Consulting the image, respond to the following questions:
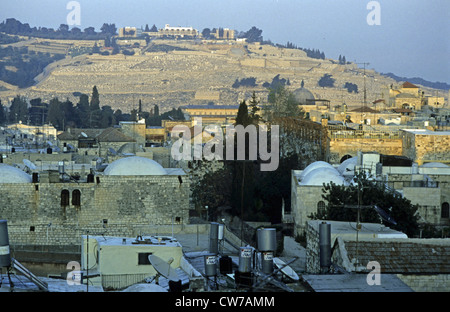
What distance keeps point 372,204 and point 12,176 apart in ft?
18.2

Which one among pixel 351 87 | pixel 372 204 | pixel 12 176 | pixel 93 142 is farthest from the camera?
pixel 351 87

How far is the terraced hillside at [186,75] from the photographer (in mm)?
112250

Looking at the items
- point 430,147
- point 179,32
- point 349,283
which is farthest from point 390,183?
point 179,32

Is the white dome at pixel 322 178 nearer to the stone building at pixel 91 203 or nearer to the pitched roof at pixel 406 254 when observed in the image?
the stone building at pixel 91 203

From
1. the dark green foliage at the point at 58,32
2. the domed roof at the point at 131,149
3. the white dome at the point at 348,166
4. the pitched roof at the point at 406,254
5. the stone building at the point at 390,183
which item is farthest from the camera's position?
the dark green foliage at the point at 58,32

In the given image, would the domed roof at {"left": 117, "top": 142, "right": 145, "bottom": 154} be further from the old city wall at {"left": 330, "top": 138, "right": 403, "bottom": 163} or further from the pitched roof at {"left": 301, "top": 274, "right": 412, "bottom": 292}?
the pitched roof at {"left": 301, "top": 274, "right": 412, "bottom": 292}

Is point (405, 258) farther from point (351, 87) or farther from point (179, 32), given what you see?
point (179, 32)

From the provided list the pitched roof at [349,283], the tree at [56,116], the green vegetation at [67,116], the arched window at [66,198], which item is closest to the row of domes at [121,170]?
the arched window at [66,198]

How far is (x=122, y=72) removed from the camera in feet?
432

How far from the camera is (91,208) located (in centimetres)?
1631

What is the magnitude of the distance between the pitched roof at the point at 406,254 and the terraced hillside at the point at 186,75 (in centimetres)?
8961
